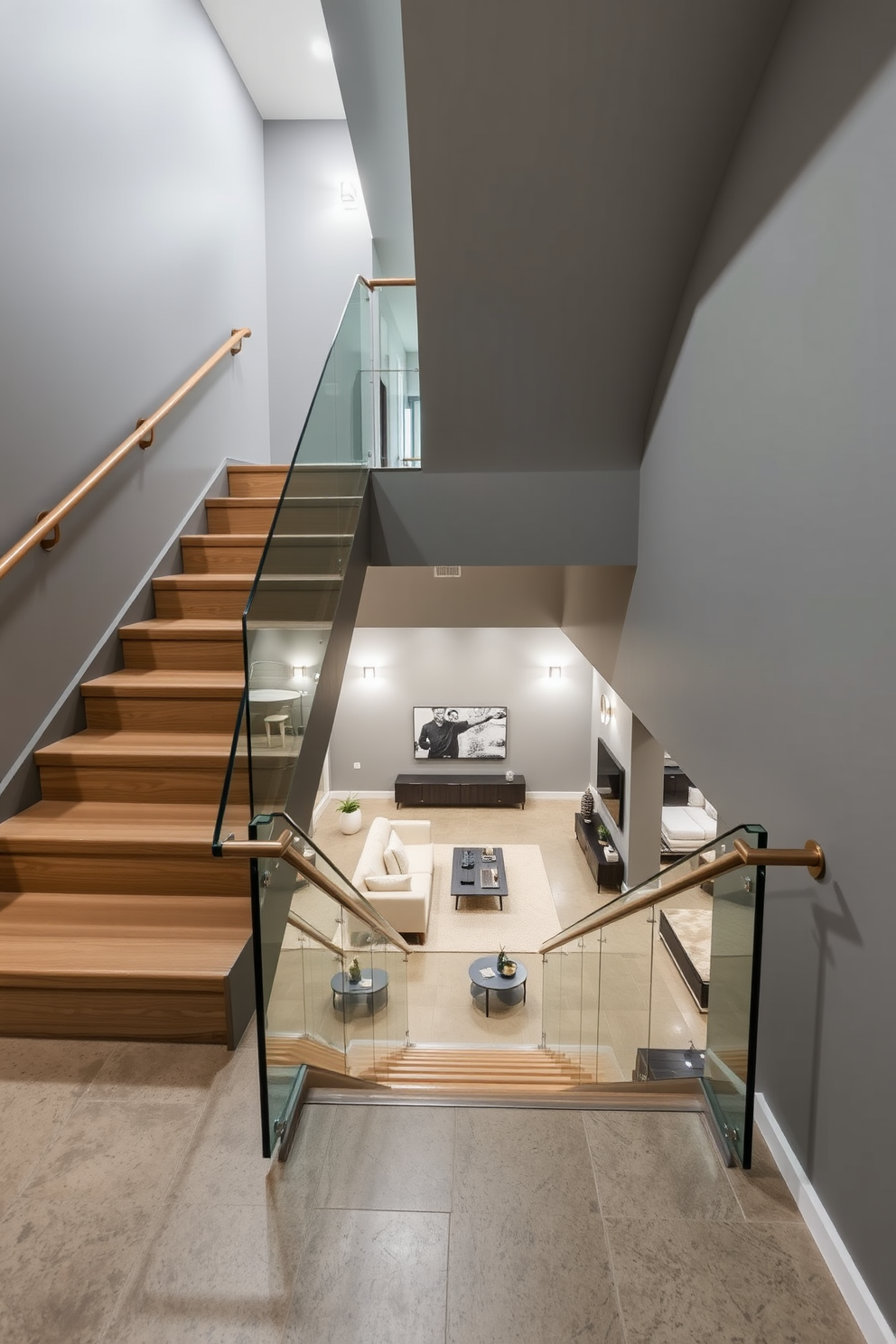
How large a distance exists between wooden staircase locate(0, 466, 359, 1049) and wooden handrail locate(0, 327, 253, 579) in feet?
2.45

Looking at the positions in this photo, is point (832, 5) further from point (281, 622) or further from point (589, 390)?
point (281, 622)

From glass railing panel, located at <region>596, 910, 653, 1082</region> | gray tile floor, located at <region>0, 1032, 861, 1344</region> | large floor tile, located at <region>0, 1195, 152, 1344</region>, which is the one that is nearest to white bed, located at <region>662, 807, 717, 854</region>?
glass railing panel, located at <region>596, 910, 653, 1082</region>

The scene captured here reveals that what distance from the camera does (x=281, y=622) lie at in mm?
2797

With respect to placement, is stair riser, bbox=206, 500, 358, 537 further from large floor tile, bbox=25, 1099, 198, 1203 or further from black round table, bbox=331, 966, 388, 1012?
large floor tile, bbox=25, 1099, 198, 1203

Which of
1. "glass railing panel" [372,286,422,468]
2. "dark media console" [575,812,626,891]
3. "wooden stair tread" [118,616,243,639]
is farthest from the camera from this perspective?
"dark media console" [575,812,626,891]

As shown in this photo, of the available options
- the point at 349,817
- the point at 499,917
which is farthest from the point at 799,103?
the point at 349,817

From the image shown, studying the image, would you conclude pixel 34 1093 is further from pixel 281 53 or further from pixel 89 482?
pixel 281 53

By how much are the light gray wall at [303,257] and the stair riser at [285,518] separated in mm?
2081

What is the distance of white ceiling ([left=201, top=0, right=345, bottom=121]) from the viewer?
18.2ft

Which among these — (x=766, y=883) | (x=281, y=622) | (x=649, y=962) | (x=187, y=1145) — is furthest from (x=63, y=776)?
(x=766, y=883)

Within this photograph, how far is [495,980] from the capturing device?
6602 mm

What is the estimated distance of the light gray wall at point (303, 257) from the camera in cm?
697

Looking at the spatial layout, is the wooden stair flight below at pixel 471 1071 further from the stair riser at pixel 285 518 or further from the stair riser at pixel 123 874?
the stair riser at pixel 285 518

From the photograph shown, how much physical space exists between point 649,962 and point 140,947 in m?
1.86
